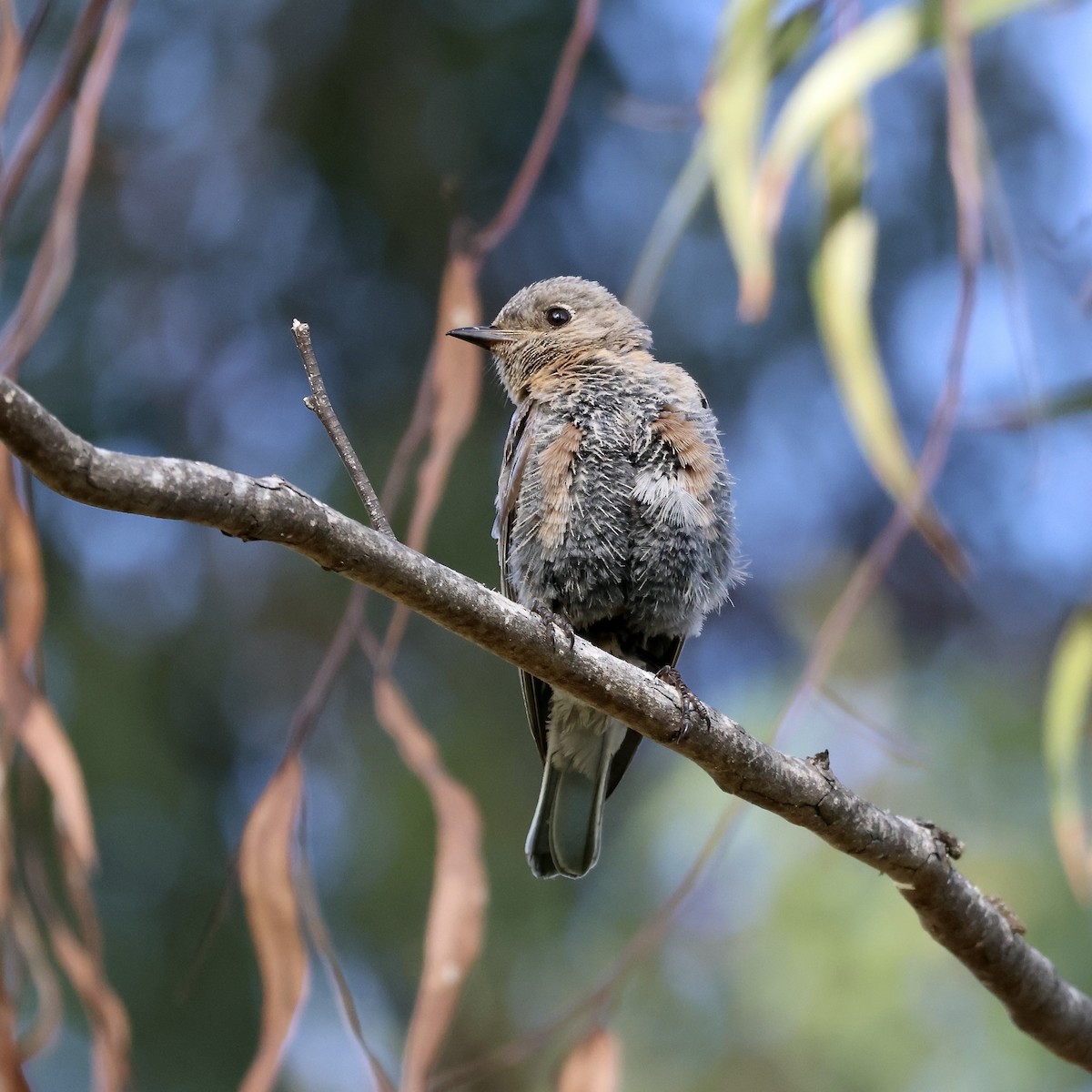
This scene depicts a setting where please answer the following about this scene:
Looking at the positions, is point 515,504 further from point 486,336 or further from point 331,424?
point 331,424

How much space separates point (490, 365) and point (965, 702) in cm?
271

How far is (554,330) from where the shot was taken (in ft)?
12.1

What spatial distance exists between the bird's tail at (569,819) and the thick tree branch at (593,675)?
90 centimetres

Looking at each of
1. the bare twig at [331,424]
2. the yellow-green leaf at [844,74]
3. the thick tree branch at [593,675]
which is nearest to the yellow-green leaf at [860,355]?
the yellow-green leaf at [844,74]

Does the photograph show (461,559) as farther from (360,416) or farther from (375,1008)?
(375,1008)

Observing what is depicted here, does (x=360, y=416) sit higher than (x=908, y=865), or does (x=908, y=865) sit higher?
(x=360, y=416)

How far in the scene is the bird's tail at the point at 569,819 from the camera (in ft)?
10.5

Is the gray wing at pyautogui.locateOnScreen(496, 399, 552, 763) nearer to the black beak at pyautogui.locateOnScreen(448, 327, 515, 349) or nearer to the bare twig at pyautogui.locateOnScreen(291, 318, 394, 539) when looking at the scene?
the black beak at pyautogui.locateOnScreen(448, 327, 515, 349)

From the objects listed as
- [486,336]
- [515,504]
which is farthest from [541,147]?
[515,504]

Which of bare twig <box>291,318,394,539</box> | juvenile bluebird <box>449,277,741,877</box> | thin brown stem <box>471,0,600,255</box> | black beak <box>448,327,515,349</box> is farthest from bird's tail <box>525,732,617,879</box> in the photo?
bare twig <box>291,318,394,539</box>

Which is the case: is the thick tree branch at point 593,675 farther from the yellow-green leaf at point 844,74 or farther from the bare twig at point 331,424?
the yellow-green leaf at point 844,74

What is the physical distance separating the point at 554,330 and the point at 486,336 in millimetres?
202

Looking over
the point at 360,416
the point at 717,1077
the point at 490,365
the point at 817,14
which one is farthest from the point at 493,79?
the point at 717,1077

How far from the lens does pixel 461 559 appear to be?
4773 mm
